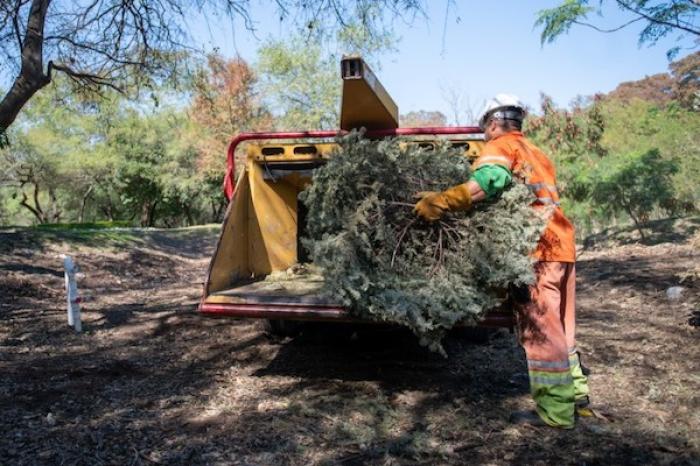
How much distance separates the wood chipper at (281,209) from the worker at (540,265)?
269 mm

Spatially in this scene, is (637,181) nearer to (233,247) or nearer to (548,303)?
(548,303)

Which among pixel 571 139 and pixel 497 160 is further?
pixel 571 139

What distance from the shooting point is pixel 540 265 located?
144 inches

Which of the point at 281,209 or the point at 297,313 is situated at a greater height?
the point at 281,209

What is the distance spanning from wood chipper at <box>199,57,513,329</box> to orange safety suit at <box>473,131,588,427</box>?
10.1 inches

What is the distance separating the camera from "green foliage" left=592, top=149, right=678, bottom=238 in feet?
37.8

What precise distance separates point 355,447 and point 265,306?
121cm

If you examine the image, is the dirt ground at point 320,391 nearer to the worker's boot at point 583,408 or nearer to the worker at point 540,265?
the worker's boot at point 583,408

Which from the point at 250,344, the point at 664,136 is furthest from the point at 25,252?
the point at 664,136

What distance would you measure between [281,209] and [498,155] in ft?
8.17

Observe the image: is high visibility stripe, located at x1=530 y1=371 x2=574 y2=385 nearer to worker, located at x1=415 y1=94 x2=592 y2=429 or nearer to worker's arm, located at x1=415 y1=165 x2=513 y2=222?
worker, located at x1=415 y1=94 x2=592 y2=429

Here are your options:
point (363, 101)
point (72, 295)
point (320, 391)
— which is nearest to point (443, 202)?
point (363, 101)

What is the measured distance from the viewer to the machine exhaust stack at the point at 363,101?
3596 mm

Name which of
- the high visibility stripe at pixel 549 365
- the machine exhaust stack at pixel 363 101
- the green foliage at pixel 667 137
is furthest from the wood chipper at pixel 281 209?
the green foliage at pixel 667 137
